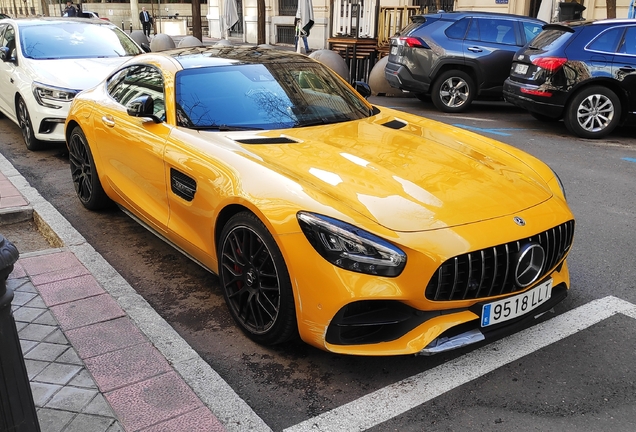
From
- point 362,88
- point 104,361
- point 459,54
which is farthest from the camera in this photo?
point 459,54

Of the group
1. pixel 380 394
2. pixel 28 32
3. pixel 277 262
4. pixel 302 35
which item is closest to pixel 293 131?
pixel 277 262

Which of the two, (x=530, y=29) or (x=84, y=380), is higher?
(x=530, y=29)

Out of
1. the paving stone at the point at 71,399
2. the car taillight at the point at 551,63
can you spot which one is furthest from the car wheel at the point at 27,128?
the car taillight at the point at 551,63

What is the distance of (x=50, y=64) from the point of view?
7.94m

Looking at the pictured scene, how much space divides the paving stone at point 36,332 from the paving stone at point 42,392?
1.49 feet

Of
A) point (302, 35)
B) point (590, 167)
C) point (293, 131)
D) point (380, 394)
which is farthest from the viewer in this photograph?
point (302, 35)

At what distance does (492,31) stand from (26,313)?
10056 millimetres

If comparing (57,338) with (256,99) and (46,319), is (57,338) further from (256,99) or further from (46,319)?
(256,99)

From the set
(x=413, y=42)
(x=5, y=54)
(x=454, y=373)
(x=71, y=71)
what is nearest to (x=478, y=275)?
(x=454, y=373)

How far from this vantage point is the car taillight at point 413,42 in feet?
37.1

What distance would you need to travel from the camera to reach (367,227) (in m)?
2.89

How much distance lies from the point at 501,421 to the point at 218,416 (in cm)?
129

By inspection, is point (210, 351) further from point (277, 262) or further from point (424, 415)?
point (424, 415)

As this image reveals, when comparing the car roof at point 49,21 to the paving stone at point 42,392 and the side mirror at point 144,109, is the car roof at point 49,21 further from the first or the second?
the paving stone at point 42,392
